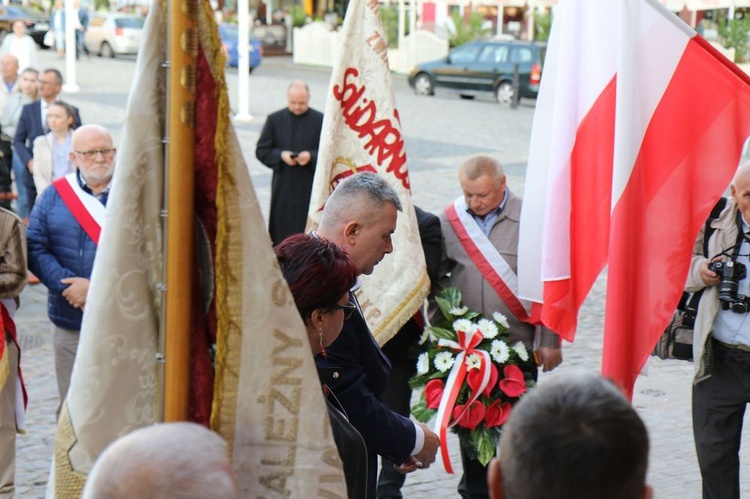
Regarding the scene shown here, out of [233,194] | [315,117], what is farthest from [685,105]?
[315,117]

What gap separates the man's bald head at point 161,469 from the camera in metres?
2.03

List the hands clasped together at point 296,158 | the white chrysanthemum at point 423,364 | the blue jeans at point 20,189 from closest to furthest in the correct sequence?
1. the white chrysanthemum at point 423,364
2. the hands clasped together at point 296,158
3. the blue jeans at point 20,189

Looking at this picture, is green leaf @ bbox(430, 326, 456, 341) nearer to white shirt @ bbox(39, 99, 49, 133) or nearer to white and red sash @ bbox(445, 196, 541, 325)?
white and red sash @ bbox(445, 196, 541, 325)

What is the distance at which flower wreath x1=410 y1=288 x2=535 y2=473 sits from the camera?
5238 mm

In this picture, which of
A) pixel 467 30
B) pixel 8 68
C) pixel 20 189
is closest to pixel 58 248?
pixel 20 189

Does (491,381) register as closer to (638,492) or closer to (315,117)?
(638,492)

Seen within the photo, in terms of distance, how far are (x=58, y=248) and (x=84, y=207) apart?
288mm

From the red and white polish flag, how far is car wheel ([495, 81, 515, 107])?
897 inches

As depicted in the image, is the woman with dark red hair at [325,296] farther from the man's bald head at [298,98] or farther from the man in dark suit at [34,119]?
the man in dark suit at [34,119]

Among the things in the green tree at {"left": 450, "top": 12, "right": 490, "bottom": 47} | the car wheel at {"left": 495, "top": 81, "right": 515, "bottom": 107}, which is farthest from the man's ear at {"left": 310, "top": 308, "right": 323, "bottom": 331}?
the green tree at {"left": 450, "top": 12, "right": 490, "bottom": 47}

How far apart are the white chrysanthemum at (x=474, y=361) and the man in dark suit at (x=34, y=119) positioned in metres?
6.03

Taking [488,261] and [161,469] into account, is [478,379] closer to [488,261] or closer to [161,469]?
[488,261]

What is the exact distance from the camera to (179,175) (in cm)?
233

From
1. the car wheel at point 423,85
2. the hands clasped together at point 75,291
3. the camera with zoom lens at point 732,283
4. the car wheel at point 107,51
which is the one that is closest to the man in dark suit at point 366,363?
the camera with zoom lens at point 732,283
